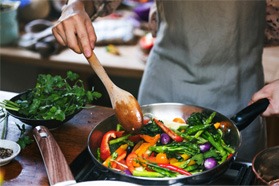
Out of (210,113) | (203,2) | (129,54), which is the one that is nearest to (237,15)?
(203,2)

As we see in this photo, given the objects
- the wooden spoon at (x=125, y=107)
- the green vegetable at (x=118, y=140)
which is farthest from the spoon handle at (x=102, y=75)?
the green vegetable at (x=118, y=140)

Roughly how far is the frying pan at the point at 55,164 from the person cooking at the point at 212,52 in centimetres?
52

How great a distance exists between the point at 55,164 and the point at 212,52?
78 cm

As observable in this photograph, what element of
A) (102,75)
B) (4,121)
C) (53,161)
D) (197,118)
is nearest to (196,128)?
(197,118)

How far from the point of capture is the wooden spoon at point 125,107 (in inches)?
47.9

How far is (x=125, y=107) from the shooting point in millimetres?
1229

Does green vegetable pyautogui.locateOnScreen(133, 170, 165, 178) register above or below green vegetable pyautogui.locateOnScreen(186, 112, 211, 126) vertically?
below

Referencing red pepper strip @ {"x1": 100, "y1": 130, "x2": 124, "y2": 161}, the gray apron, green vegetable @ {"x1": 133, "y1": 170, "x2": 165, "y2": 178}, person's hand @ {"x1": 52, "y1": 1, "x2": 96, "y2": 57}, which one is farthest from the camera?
the gray apron

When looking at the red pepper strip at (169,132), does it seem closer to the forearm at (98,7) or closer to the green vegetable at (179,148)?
the green vegetable at (179,148)

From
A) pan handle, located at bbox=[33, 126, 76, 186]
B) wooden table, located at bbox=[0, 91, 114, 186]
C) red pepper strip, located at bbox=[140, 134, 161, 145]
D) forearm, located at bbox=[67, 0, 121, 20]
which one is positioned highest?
forearm, located at bbox=[67, 0, 121, 20]

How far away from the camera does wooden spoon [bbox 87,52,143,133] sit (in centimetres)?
122

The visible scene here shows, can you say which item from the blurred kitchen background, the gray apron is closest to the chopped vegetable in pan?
the gray apron

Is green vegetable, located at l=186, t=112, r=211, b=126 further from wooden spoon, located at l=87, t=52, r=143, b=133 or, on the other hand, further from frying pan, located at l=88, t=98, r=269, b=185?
wooden spoon, located at l=87, t=52, r=143, b=133

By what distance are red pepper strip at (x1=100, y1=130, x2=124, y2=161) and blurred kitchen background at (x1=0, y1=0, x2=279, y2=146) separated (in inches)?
43.0
